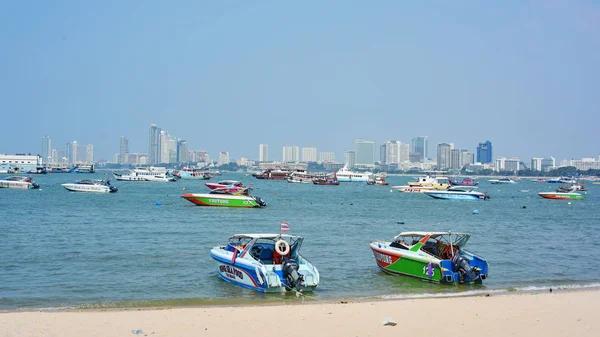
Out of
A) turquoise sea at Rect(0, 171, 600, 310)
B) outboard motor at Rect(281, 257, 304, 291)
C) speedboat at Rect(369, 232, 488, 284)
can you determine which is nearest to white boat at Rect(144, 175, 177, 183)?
turquoise sea at Rect(0, 171, 600, 310)

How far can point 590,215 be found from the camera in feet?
191

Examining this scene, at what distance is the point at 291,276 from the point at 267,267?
2.93ft

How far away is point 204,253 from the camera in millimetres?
27625

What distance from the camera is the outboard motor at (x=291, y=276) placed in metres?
19.2

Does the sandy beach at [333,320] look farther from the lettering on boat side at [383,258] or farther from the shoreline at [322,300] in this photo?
the lettering on boat side at [383,258]

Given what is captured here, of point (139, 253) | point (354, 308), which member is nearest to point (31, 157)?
point (139, 253)

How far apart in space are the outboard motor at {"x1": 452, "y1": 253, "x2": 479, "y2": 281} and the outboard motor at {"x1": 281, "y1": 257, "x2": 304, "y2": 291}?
17.7 feet

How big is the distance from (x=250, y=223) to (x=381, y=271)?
789 inches

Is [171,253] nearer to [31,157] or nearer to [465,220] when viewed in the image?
[465,220]

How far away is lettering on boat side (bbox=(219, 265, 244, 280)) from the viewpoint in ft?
67.9

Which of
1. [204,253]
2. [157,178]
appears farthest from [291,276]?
[157,178]

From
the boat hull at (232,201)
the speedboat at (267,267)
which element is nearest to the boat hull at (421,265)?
the speedboat at (267,267)

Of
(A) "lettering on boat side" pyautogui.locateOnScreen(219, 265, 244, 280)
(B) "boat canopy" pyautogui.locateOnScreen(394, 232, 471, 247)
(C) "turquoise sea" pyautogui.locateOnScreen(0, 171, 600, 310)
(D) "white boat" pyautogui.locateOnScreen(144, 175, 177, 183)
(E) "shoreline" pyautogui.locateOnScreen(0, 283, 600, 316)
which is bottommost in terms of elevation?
(D) "white boat" pyautogui.locateOnScreen(144, 175, 177, 183)

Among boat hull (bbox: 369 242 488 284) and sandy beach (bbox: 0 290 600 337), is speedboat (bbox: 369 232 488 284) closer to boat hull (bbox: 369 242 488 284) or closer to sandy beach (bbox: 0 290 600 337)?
boat hull (bbox: 369 242 488 284)
